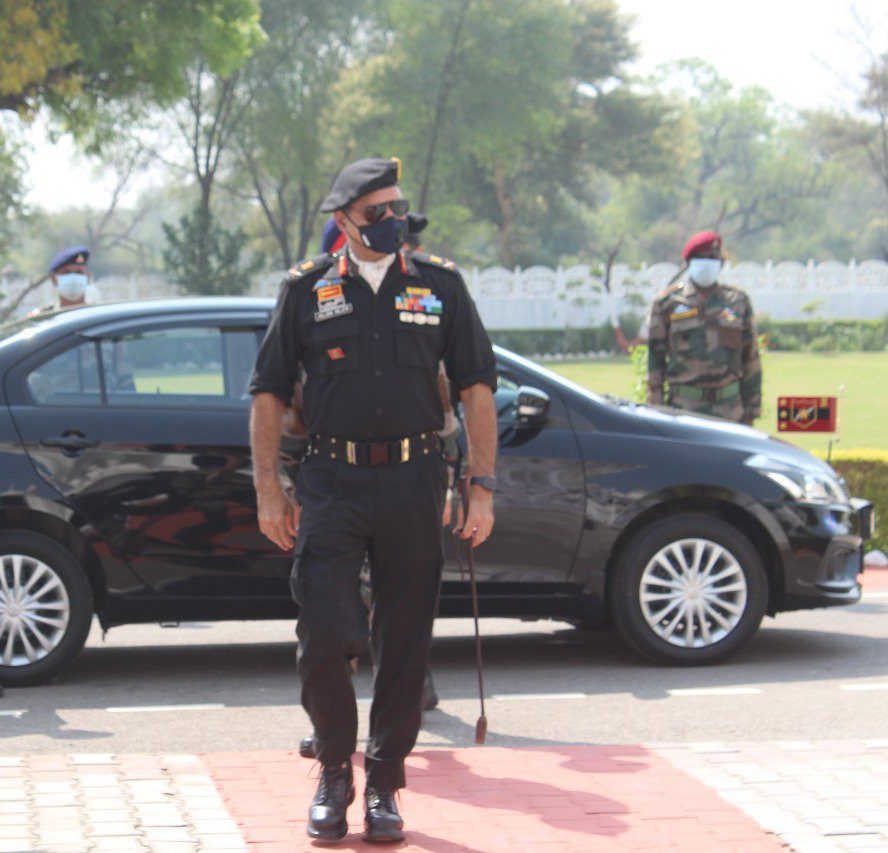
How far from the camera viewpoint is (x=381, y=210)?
455 centimetres

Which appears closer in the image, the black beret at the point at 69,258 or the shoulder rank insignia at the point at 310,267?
the shoulder rank insignia at the point at 310,267

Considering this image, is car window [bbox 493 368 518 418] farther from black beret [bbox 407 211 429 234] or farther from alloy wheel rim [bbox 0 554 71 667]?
black beret [bbox 407 211 429 234]

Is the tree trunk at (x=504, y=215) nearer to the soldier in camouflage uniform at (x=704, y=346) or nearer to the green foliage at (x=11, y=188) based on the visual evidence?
the green foliage at (x=11, y=188)

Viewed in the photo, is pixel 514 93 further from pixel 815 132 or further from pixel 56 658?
pixel 56 658

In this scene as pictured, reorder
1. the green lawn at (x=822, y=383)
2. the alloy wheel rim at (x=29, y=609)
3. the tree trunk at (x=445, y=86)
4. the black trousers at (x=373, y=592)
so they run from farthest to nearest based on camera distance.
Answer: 1. the tree trunk at (x=445, y=86)
2. the green lawn at (x=822, y=383)
3. the alloy wheel rim at (x=29, y=609)
4. the black trousers at (x=373, y=592)

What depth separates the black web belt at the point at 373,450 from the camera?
4516 mm

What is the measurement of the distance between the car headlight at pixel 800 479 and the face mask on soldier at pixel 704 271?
2.21m

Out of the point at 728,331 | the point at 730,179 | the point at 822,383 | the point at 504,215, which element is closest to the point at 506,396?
the point at 728,331

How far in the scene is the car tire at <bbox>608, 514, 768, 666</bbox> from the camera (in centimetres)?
737

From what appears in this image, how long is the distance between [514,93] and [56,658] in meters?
52.9

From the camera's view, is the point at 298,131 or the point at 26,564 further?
the point at 298,131

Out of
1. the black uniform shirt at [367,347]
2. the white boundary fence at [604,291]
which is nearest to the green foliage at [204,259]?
the white boundary fence at [604,291]

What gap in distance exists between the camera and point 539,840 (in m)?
4.58

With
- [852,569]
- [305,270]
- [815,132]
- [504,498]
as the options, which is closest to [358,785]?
[305,270]
